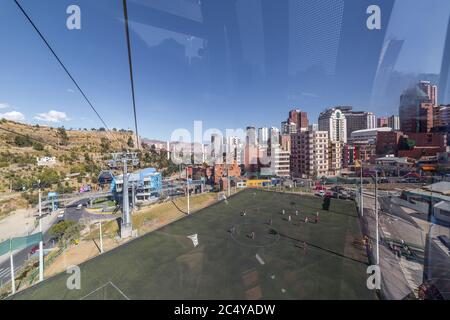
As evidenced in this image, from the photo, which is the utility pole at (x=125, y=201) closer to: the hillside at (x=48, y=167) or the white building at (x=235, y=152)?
the hillside at (x=48, y=167)

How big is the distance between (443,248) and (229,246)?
4.69 meters

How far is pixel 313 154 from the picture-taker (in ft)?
51.8

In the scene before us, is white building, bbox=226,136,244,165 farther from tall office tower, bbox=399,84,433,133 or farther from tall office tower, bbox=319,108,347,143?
tall office tower, bbox=399,84,433,133

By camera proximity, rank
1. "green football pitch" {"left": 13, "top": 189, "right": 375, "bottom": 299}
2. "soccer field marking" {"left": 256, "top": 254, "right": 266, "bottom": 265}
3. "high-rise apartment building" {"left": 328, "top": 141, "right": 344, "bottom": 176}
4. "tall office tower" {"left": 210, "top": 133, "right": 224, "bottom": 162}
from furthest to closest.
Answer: "tall office tower" {"left": 210, "top": 133, "right": 224, "bottom": 162}, "high-rise apartment building" {"left": 328, "top": 141, "right": 344, "bottom": 176}, "soccer field marking" {"left": 256, "top": 254, "right": 266, "bottom": 265}, "green football pitch" {"left": 13, "top": 189, "right": 375, "bottom": 299}

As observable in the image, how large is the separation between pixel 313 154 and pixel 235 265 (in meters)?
15.2

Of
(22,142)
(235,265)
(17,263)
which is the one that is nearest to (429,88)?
(235,265)

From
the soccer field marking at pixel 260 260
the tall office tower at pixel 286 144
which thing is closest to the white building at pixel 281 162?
the tall office tower at pixel 286 144

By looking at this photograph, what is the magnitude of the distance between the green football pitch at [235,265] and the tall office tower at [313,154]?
39.0ft

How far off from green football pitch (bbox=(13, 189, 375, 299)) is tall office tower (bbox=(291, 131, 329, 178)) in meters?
11.9

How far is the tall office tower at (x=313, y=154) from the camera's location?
50.9ft

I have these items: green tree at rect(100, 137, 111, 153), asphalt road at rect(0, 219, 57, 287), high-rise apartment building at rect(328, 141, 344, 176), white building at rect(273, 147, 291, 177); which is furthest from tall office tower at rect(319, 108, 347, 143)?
green tree at rect(100, 137, 111, 153)

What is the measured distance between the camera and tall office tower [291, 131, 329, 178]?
15.5 meters

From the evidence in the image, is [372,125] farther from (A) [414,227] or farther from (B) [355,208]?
(B) [355,208]
